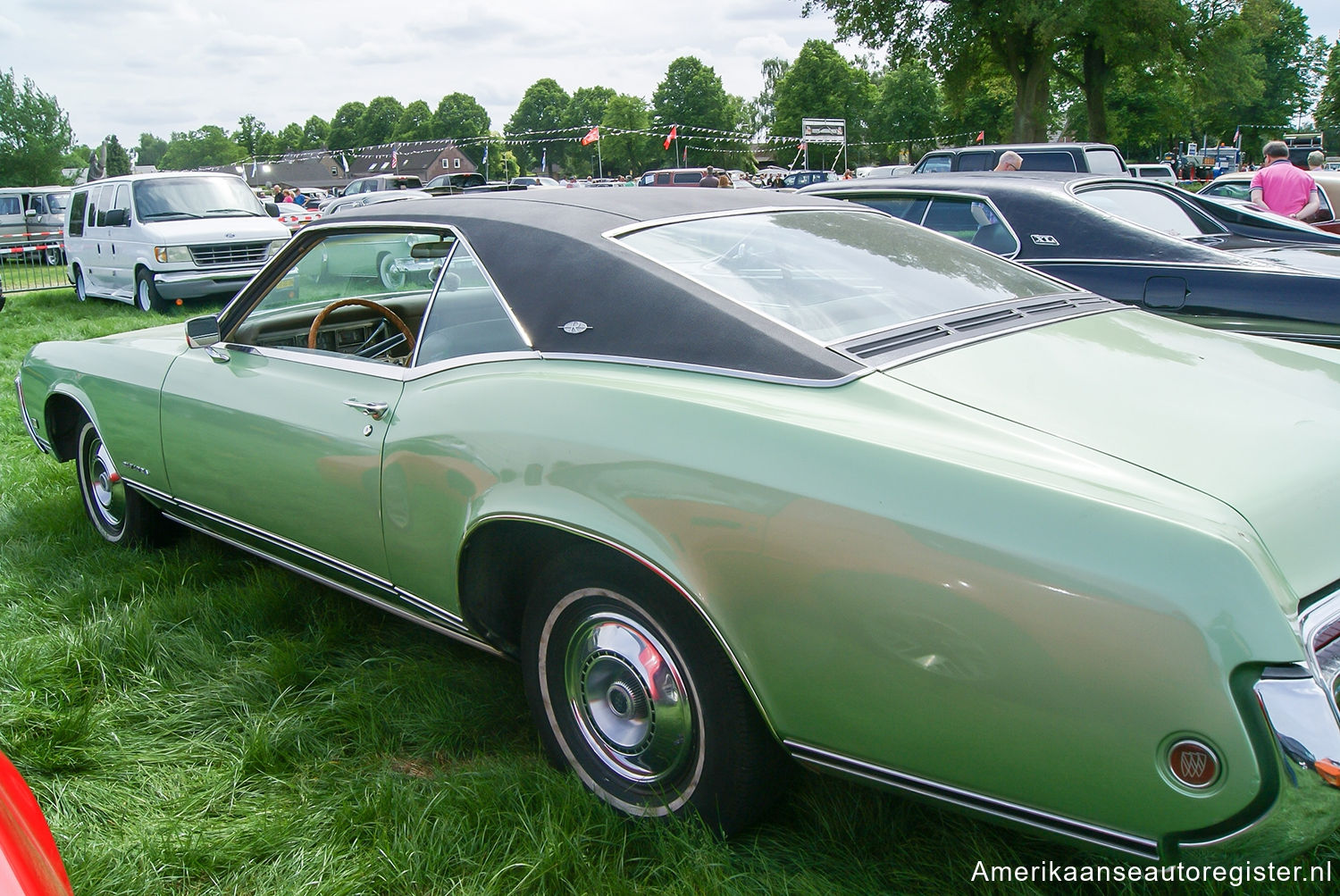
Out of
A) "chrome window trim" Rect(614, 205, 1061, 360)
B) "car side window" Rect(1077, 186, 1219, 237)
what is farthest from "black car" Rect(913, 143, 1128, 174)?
"chrome window trim" Rect(614, 205, 1061, 360)

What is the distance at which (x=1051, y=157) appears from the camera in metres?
13.4

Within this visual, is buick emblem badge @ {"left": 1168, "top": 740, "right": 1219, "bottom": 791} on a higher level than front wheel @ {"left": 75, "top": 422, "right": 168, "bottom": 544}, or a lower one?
higher

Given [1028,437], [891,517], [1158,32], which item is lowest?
[891,517]

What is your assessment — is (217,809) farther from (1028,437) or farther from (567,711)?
(1028,437)

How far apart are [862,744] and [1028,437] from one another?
23.4 inches

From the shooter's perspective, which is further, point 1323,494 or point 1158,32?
point 1158,32

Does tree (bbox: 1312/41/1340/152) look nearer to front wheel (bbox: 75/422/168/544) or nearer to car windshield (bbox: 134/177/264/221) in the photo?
car windshield (bbox: 134/177/264/221)

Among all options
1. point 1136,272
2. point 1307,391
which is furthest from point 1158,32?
point 1307,391

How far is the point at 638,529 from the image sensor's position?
1.88 meters

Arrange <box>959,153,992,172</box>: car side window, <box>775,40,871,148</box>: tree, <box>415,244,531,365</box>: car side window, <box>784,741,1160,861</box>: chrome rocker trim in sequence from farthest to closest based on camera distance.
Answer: <box>775,40,871,148</box>: tree
<box>959,153,992,172</box>: car side window
<box>415,244,531,365</box>: car side window
<box>784,741,1160,861</box>: chrome rocker trim

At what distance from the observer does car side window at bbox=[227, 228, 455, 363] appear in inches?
124

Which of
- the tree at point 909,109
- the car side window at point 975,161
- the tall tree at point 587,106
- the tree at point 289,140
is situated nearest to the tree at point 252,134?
the tree at point 289,140

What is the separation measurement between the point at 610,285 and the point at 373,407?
0.74m

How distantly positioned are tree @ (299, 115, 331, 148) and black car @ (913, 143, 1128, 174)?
454 feet
